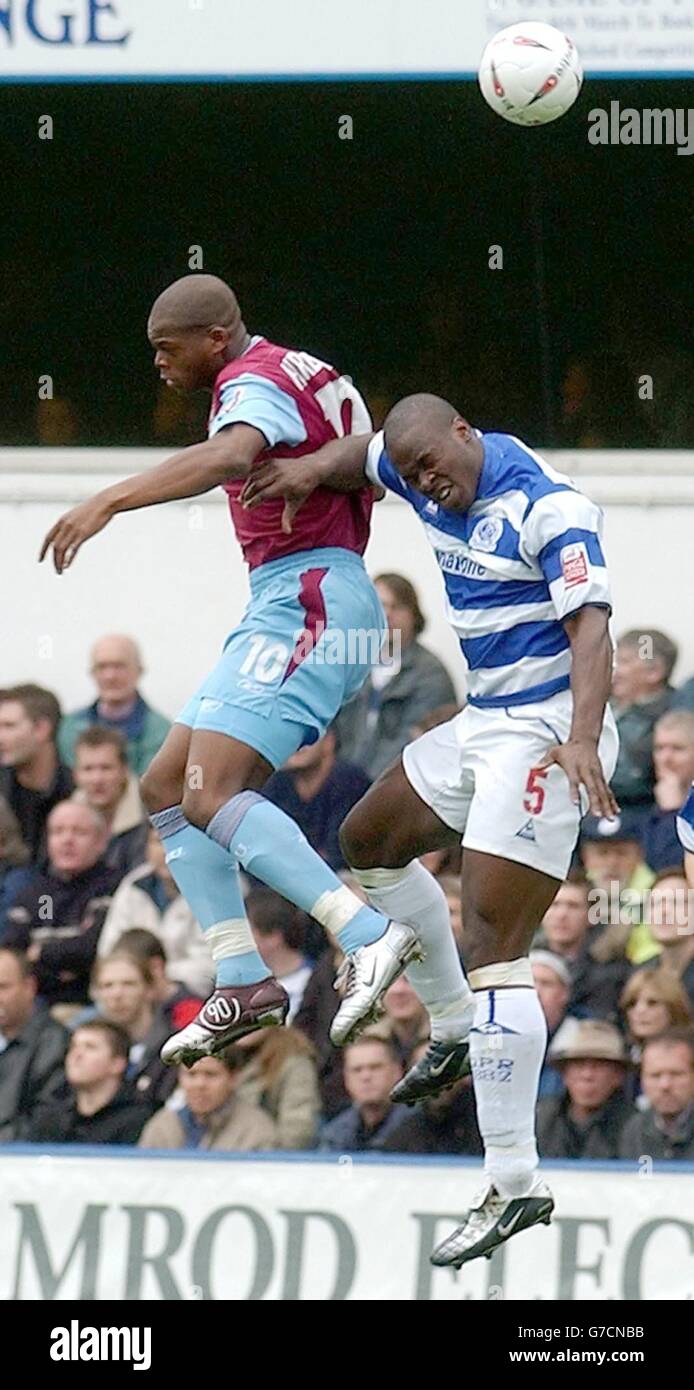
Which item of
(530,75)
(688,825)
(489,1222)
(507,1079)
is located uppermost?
(530,75)

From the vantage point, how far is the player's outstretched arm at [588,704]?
7.15 m

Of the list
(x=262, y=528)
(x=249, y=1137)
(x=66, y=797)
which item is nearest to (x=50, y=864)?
(x=66, y=797)

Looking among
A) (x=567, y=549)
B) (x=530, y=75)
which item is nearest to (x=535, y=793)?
(x=567, y=549)

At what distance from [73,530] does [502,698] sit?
1.30 m

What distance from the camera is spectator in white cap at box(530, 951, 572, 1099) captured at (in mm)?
10156

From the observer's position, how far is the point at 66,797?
10.7 m

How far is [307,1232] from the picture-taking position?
10320 mm

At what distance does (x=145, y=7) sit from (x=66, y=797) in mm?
2977

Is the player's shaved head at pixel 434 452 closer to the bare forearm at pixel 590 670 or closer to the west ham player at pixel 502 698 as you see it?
the west ham player at pixel 502 698

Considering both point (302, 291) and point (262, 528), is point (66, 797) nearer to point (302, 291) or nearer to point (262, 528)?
point (302, 291)

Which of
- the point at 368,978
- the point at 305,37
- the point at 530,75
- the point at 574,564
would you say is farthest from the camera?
the point at 305,37

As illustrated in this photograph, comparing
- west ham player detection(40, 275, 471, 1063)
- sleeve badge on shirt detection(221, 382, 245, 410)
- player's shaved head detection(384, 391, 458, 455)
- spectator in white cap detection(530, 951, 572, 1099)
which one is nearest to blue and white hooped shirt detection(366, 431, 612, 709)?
player's shaved head detection(384, 391, 458, 455)

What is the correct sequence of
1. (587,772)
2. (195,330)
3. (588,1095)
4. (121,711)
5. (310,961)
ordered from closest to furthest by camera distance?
(587,772) < (195,330) < (588,1095) < (310,961) < (121,711)

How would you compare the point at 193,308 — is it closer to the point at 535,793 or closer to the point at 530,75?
the point at 530,75
